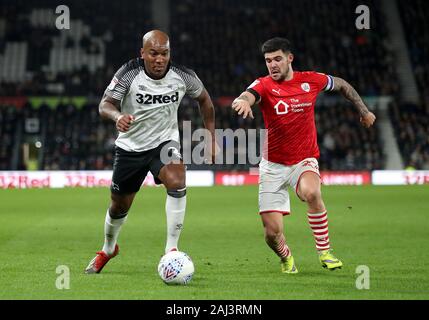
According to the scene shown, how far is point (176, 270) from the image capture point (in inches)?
324

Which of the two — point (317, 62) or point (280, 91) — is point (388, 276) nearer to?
point (280, 91)

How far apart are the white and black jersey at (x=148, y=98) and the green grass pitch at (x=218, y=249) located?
1.49 m

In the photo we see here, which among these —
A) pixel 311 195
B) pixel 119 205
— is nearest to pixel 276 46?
pixel 311 195

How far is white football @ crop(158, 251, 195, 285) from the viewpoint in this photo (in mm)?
8219

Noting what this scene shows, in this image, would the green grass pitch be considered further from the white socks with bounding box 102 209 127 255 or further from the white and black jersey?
the white and black jersey

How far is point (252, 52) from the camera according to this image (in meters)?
37.2

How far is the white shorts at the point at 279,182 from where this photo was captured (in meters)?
9.41

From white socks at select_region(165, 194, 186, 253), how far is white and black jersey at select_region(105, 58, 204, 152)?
66 centimetres

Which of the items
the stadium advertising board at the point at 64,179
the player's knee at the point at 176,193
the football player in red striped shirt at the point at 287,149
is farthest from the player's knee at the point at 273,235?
the stadium advertising board at the point at 64,179

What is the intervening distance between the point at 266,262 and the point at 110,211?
2.14m

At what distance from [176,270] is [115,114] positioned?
1.70m

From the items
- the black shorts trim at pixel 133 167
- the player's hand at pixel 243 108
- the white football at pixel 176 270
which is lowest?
the white football at pixel 176 270

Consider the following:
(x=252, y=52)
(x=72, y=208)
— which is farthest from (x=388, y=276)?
(x=252, y=52)

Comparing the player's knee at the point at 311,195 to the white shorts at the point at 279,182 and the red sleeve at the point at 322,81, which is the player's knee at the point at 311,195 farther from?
the red sleeve at the point at 322,81
